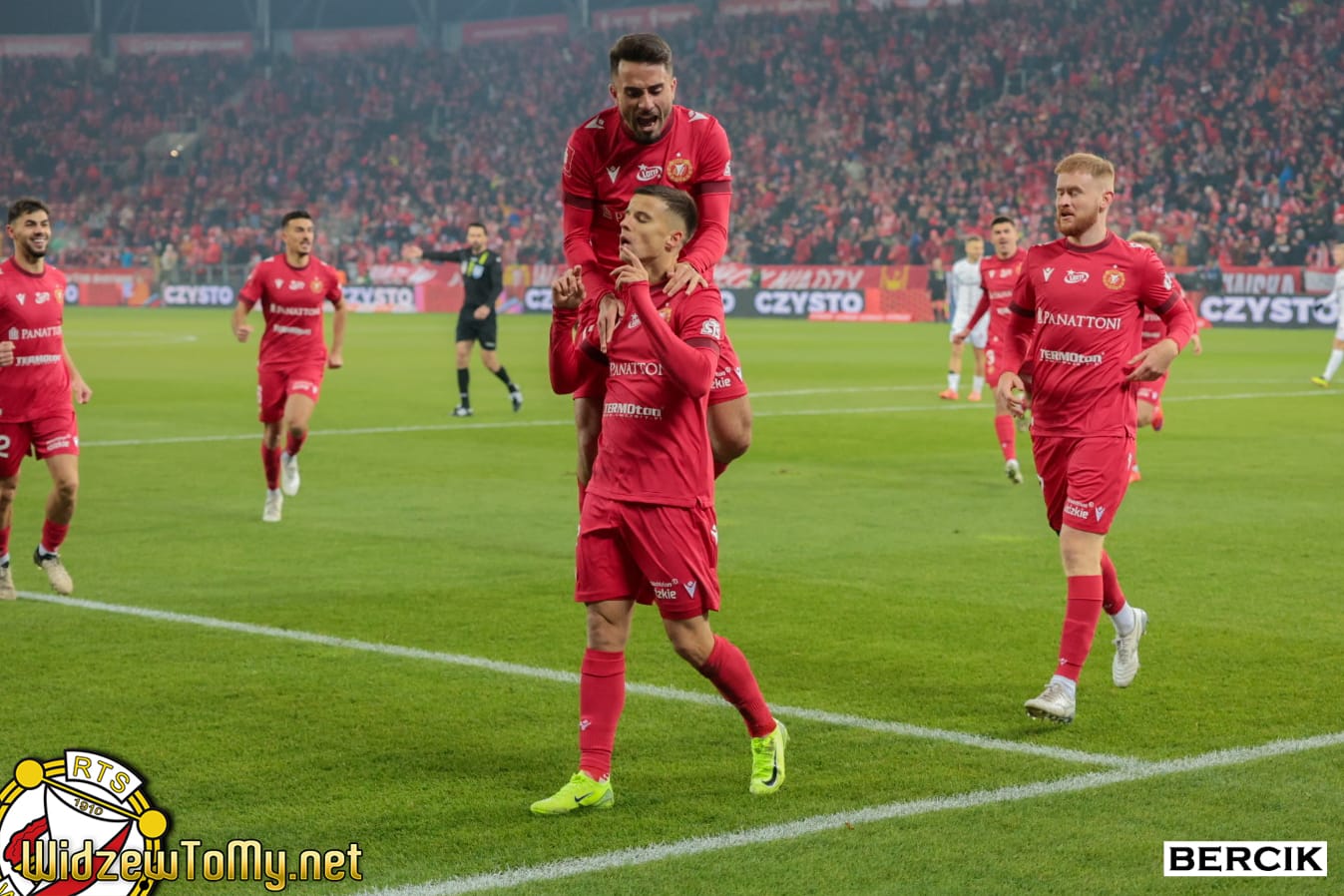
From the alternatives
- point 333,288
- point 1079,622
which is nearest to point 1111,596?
point 1079,622

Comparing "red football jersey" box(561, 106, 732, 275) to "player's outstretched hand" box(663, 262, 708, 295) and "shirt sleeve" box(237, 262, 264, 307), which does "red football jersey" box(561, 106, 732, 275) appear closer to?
"player's outstretched hand" box(663, 262, 708, 295)

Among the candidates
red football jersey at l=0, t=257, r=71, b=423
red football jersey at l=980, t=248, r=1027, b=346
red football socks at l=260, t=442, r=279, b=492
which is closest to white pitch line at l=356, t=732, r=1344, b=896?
red football jersey at l=0, t=257, r=71, b=423

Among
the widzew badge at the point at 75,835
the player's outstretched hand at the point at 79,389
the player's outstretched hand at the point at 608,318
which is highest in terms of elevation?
the player's outstretched hand at the point at 608,318

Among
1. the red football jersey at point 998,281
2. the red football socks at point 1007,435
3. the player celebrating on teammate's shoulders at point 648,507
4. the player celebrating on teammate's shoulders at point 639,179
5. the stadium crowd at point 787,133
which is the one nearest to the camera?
the player celebrating on teammate's shoulders at point 648,507

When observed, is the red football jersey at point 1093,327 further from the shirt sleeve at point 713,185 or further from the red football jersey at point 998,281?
the red football jersey at point 998,281

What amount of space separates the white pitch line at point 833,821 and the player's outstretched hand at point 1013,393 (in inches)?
66.4

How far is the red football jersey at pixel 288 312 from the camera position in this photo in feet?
44.6

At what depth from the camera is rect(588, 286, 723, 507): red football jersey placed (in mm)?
5594

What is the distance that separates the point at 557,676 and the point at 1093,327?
268 cm

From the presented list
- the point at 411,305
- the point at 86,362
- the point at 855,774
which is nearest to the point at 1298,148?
the point at 411,305

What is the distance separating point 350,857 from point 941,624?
422 cm

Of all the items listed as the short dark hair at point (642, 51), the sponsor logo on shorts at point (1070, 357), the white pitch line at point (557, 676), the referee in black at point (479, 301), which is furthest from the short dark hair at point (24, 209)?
the referee in black at point (479, 301)

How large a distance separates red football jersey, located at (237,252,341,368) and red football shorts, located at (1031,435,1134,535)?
7.60 meters

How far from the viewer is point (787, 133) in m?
53.9
